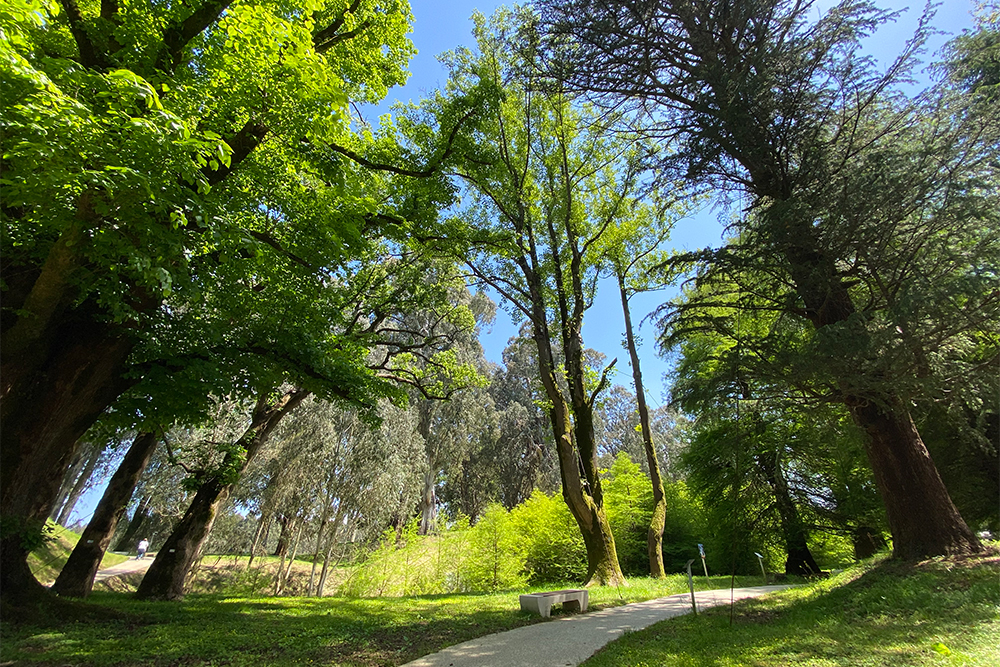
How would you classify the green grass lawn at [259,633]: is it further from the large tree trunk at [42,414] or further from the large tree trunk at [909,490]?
the large tree trunk at [909,490]

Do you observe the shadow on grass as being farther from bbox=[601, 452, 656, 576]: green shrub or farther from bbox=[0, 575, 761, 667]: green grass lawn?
bbox=[601, 452, 656, 576]: green shrub

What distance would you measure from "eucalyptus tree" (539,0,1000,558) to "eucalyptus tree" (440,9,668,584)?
8.86ft

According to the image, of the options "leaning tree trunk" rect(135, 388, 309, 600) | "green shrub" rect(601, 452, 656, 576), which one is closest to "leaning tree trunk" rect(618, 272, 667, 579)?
"green shrub" rect(601, 452, 656, 576)

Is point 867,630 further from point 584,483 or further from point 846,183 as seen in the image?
point 584,483

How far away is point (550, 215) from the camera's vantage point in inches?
475

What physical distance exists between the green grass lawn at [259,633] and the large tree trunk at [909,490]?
448 cm

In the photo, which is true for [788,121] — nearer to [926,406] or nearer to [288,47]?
[926,406]

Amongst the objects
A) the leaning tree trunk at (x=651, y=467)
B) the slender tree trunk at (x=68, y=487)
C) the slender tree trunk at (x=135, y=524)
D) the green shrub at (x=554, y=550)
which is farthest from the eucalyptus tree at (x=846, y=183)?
the slender tree trunk at (x=68, y=487)

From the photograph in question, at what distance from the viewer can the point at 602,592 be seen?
28.8ft

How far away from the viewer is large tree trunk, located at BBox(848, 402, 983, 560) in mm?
5668

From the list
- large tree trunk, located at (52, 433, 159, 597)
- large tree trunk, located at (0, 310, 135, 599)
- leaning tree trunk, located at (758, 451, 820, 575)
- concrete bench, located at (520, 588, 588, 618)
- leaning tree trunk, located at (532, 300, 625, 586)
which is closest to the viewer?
large tree trunk, located at (0, 310, 135, 599)

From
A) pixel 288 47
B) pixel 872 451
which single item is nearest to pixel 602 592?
pixel 872 451

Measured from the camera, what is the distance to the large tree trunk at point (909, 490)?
567 cm

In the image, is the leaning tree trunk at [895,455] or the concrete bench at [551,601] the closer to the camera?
the leaning tree trunk at [895,455]
